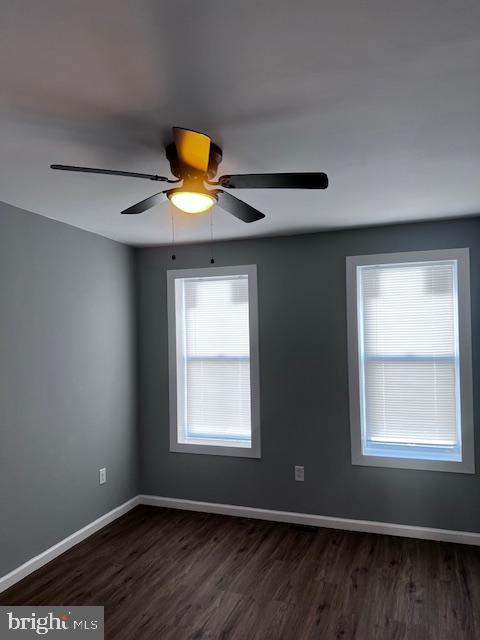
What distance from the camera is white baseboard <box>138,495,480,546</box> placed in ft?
11.3

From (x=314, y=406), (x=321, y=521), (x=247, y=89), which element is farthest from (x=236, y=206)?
(x=321, y=521)

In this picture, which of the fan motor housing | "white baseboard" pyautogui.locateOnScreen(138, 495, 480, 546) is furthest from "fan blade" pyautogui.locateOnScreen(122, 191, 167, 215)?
"white baseboard" pyautogui.locateOnScreen(138, 495, 480, 546)

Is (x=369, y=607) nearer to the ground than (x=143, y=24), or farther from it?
nearer to the ground

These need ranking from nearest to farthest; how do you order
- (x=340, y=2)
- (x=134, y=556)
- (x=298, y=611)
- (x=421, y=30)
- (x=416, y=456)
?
1. (x=340, y=2)
2. (x=421, y=30)
3. (x=298, y=611)
4. (x=134, y=556)
5. (x=416, y=456)

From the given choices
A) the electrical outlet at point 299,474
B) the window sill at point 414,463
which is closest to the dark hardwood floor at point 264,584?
the electrical outlet at point 299,474

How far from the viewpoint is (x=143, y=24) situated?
1.29 meters

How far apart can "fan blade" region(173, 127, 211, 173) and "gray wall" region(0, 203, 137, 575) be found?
1.63m

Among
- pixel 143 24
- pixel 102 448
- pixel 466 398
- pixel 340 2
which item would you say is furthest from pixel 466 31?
pixel 102 448

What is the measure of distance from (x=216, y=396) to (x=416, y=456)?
1762mm

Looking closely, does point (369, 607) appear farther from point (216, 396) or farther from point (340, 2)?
point (340, 2)

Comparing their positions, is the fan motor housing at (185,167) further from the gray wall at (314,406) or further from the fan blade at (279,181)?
the gray wall at (314,406)
